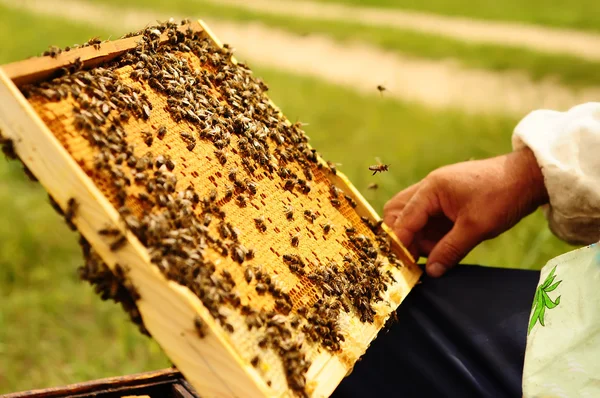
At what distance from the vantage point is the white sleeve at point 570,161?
8.52 ft

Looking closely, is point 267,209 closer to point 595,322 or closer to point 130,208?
point 130,208

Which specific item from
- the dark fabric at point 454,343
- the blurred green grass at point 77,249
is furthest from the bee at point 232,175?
the blurred green grass at point 77,249

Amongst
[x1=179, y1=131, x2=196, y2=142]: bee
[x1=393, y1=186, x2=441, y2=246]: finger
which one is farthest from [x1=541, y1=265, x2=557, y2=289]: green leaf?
[x1=179, y1=131, x2=196, y2=142]: bee

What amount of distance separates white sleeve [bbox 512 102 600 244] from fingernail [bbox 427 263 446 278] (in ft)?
2.19

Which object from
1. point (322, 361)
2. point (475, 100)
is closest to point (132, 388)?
point (322, 361)

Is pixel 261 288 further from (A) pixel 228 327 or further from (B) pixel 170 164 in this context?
(B) pixel 170 164

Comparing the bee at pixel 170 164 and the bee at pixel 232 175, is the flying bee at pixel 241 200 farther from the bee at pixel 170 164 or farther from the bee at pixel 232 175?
the bee at pixel 170 164

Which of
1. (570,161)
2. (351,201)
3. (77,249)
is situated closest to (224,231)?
(351,201)

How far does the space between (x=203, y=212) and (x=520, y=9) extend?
56.6 feet

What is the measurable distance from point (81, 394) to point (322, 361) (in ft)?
3.70

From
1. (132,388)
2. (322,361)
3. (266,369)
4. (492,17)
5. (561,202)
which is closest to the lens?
(266,369)

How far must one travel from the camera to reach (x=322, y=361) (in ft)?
6.53

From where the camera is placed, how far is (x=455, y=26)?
15953 millimetres

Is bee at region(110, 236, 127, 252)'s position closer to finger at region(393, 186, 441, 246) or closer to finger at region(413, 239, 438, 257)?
finger at region(393, 186, 441, 246)
